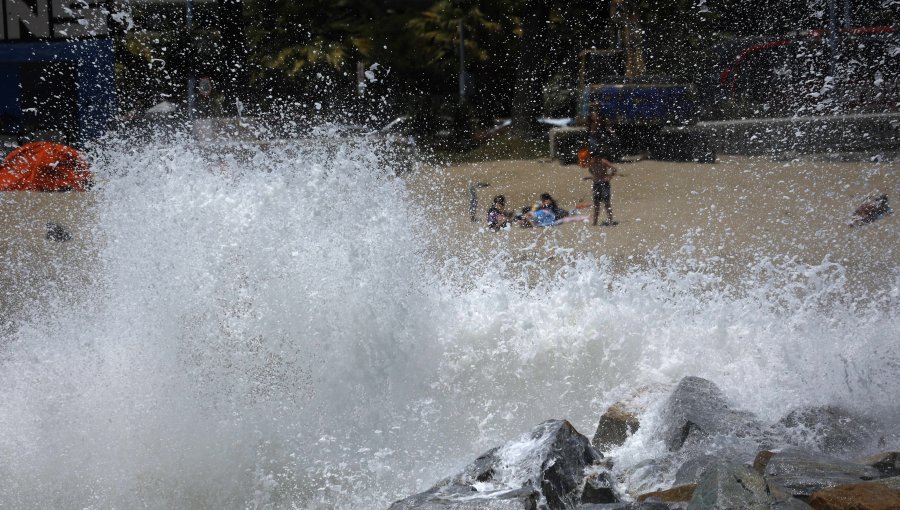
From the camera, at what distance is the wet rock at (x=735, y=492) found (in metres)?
2.01

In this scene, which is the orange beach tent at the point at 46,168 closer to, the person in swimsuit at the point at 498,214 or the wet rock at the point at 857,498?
the person in swimsuit at the point at 498,214

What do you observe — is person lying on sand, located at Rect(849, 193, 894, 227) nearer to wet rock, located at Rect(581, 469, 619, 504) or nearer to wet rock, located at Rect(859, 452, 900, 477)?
wet rock, located at Rect(859, 452, 900, 477)

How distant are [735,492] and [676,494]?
292mm

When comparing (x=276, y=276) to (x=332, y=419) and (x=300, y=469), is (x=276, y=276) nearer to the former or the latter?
(x=332, y=419)

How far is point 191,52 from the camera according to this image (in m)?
6.48

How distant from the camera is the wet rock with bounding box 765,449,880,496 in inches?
87.9

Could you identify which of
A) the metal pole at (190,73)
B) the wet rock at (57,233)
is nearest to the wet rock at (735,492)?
the metal pole at (190,73)

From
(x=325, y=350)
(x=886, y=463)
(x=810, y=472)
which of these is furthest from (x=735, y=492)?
(x=325, y=350)

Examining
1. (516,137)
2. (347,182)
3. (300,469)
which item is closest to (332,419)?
(300,469)

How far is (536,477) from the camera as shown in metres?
2.50

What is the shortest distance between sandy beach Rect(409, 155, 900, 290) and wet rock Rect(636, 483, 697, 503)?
3.44 metres

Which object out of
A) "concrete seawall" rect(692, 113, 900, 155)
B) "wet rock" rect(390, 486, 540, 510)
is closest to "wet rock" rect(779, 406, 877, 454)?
"wet rock" rect(390, 486, 540, 510)

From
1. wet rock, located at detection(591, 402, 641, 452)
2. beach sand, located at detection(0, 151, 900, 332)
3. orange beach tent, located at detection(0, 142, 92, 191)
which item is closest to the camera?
wet rock, located at detection(591, 402, 641, 452)

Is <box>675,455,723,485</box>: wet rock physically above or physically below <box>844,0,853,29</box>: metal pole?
below
